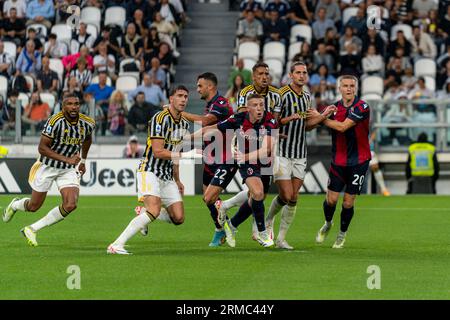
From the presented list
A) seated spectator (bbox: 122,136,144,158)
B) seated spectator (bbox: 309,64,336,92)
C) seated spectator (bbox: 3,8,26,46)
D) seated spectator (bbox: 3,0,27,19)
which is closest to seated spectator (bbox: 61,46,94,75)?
seated spectator (bbox: 3,8,26,46)

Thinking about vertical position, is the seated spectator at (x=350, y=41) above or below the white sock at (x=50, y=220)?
above

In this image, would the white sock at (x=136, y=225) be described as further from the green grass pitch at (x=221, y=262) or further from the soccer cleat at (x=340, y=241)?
the soccer cleat at (x=340, y=241)

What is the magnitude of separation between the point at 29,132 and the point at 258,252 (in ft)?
42.2

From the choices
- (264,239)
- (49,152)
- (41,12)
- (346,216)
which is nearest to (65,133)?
(49,152)

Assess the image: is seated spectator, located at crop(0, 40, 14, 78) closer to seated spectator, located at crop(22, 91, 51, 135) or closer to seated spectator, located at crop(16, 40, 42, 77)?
seated spectator, located at crop(16, 40, 42, 77)

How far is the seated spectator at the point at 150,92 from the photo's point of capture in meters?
26.7

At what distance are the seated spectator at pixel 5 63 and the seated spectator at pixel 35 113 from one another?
2.20 metres

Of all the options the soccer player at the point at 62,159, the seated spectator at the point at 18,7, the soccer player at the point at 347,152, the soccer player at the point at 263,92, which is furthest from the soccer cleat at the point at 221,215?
the seated spectator at the point at 18,7

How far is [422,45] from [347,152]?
14541 mm

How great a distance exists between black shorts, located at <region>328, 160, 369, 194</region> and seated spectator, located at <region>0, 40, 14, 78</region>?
47.8 feet

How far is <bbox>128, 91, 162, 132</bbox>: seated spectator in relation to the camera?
26.2 meters

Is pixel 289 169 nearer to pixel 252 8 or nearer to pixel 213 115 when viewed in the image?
pixel 213 115
